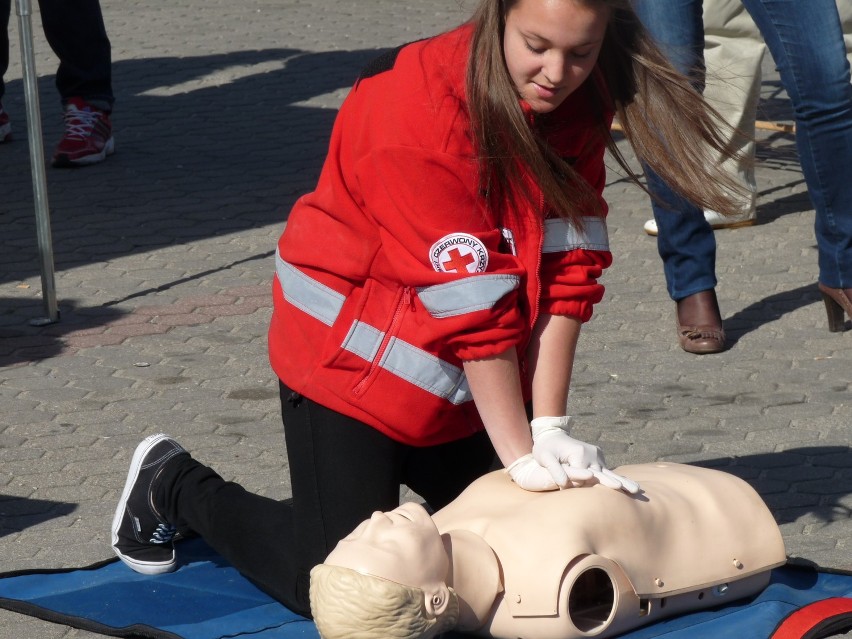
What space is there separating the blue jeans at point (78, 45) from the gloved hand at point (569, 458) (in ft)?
15.6

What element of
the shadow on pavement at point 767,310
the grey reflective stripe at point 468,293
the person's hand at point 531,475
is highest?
the grey reflective stripe at point 468,293

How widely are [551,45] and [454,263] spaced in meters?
0.44

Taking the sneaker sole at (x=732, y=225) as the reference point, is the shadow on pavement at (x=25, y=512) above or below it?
below

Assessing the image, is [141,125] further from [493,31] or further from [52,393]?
[493,31]

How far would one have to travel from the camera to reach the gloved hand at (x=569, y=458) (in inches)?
107

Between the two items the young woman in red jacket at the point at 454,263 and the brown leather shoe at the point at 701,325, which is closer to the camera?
the young woman in red jacket at the point at 454,263

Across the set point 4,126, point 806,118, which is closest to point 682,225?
point 806,118

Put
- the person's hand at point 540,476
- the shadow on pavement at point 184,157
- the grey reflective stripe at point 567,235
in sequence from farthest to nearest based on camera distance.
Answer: the shadow on pavement at point 184,157
the grey reflective stripe at point 567,235
the person's hand at point 540,476

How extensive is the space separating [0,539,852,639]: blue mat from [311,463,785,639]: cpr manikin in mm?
64

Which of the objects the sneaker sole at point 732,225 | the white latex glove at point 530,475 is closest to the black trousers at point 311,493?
the white latex glove at point 530,475

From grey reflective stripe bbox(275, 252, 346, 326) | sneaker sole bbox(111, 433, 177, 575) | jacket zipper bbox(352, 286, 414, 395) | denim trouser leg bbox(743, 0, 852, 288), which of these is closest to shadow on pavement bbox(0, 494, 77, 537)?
sneaker sole bbox(111, 433, 177, 575)

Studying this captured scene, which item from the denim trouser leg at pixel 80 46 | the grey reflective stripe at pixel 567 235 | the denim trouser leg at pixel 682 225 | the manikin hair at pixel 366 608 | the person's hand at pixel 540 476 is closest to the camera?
the manikin hair at pixel 366 608

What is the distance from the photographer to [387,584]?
2.43 metres

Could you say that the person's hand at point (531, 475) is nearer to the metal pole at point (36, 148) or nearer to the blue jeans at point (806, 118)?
the blue jeans at point (806, 118)
